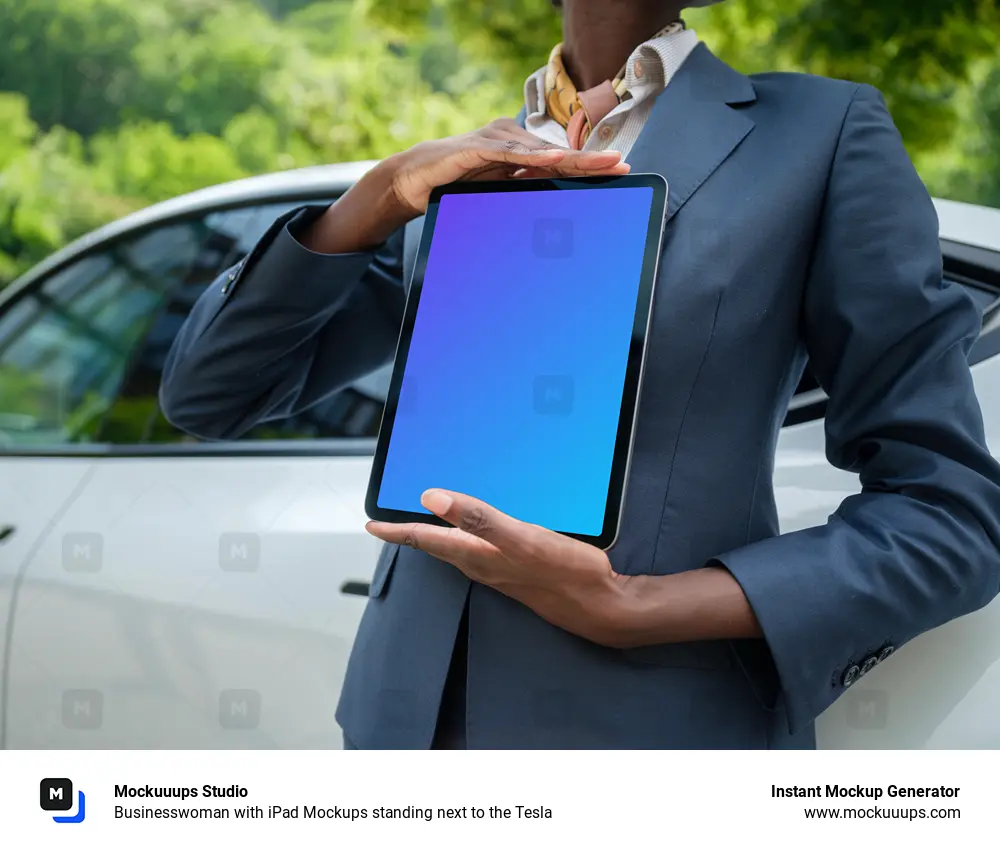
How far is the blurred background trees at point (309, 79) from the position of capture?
327 centimetres

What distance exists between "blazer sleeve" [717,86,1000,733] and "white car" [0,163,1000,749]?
34cm

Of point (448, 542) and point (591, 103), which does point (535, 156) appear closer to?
point (591, 103)

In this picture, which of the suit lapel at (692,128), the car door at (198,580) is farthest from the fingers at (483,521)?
the car door at (198,580)

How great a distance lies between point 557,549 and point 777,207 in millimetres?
341

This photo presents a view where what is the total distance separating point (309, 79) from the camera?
218 inches

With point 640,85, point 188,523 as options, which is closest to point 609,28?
point 640,85

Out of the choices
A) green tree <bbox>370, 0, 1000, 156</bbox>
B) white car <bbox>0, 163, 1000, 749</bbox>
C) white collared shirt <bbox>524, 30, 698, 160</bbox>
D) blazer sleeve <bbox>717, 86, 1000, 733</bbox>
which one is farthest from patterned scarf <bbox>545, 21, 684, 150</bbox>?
→ green tree <bbox>370, 0, 1000, 156</bbox>

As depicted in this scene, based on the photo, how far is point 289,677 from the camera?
140 centimetres

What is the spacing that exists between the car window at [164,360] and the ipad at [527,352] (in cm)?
65

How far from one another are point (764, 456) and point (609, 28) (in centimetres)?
44

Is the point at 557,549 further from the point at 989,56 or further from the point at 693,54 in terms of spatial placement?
the point at 989,56

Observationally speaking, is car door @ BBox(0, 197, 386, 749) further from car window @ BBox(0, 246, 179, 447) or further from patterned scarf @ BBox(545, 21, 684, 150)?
patterned scarf @ BBox(545, 21, 684, 150)

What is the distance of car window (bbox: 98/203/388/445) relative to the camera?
5.18ft

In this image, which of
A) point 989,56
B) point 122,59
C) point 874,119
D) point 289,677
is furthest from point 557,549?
point 122,59
